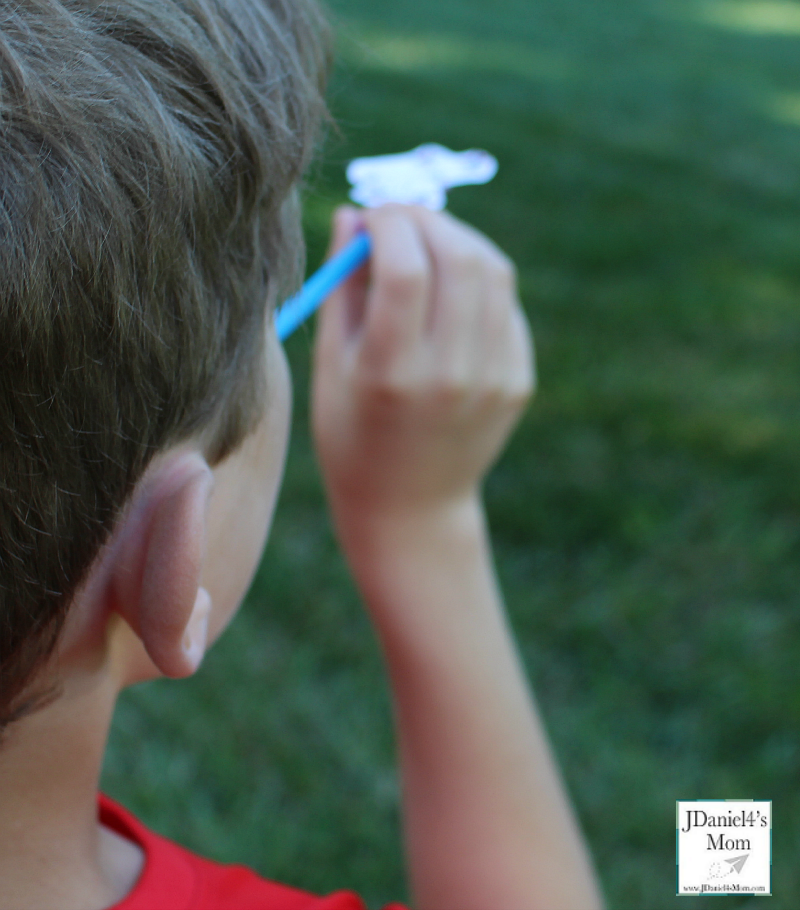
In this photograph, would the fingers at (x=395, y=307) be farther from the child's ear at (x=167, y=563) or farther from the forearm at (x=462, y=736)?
the child's ear at (x=167, y=563)

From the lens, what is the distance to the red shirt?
590mm

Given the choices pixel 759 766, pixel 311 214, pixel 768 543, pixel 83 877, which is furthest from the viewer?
pixel 311 214

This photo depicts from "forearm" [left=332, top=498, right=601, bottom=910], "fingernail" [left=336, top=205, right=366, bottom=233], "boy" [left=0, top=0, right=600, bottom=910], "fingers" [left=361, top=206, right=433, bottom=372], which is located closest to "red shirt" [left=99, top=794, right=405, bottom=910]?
"boy" [left=0, top=0, right=600, bottom=910]

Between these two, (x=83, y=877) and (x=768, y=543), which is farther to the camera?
(x=768, y=543)

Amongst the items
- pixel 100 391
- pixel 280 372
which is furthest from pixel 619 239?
pixel 100 391

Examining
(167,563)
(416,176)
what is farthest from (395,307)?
(167,563)

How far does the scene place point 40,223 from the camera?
1.39 ft

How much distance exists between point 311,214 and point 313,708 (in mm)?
1714

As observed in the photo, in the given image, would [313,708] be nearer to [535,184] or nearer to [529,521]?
[529,521]

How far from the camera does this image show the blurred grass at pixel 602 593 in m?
1.25

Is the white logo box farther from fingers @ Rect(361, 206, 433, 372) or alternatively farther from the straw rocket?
the straw rocket

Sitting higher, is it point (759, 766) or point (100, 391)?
point (100, 391)

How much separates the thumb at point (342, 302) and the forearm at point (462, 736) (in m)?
0.17

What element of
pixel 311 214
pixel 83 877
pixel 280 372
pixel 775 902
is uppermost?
pixel 280 372
